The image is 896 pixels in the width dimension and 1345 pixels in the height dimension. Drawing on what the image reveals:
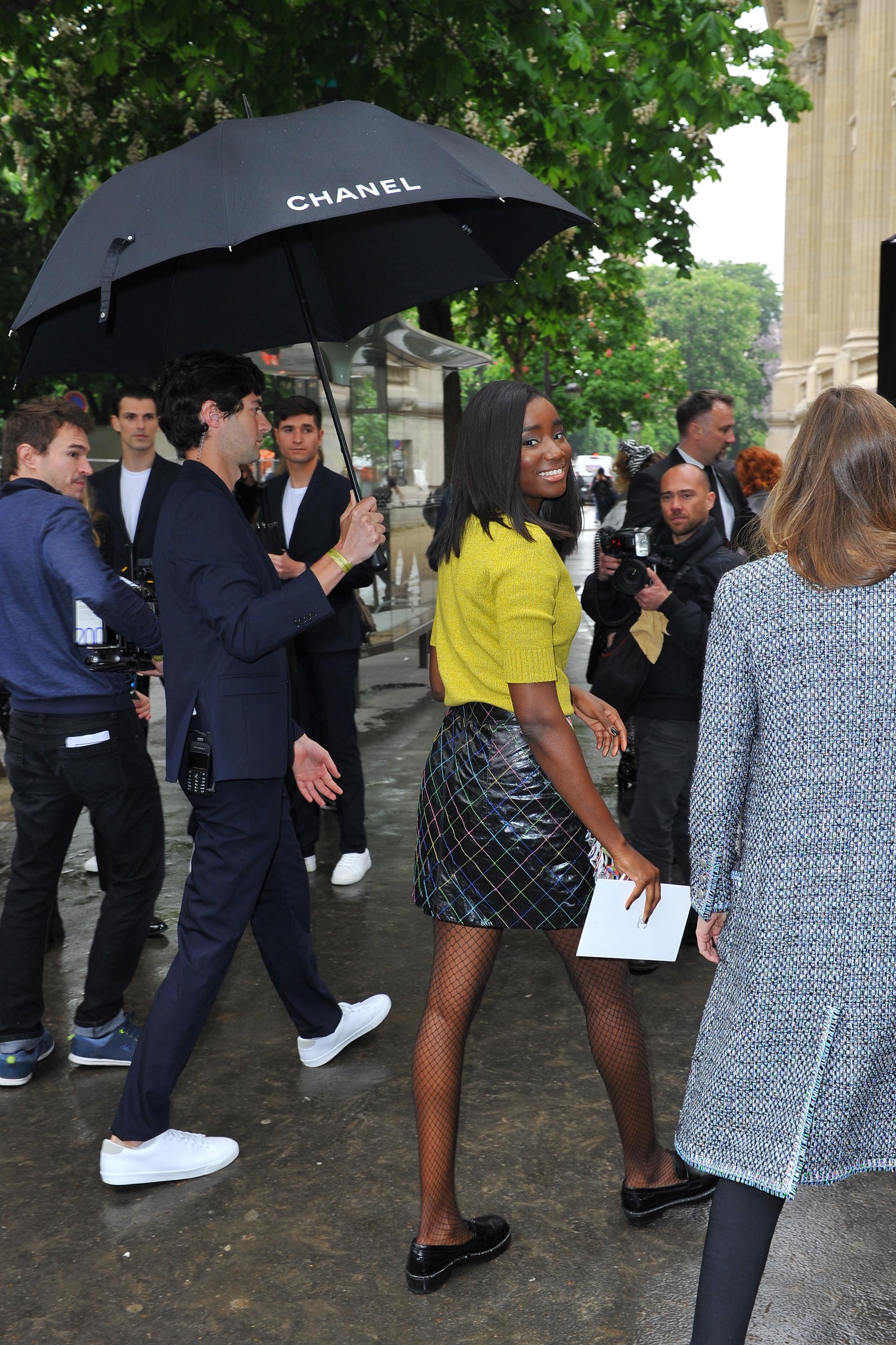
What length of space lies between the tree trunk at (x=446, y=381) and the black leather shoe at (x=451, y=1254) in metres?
10.8

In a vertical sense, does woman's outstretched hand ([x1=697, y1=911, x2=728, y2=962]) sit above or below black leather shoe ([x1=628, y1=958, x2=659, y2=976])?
above

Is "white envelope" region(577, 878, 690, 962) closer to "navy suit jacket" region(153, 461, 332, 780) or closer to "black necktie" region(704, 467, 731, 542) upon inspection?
"navy suit jacket" region(153, 461, 332, 780)

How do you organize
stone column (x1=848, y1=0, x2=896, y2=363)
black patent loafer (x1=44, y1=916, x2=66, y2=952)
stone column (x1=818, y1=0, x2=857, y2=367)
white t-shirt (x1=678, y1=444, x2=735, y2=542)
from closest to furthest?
black patent loafer (x1=44, y1=916, x2=66, y2=952)
white t-shirt (x1=678, y1=444, x2=735, y2=542)
stone column (x1=848, y1=0, x2=896, y2=363)
stone column (x1=818, y1=0, x2=857, y2=367)

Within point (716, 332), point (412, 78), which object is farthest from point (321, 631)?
point (716, 332)

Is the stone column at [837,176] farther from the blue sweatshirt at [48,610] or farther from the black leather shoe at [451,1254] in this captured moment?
the black leather shoe at [451,1254]

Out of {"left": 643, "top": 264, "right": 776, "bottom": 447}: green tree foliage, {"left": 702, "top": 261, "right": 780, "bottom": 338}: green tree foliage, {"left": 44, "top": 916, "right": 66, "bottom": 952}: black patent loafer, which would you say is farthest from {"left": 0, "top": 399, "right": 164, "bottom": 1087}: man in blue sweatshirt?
{"left": 702, "top": 261, "right": 780, "bottom": 338}: green tree foliage

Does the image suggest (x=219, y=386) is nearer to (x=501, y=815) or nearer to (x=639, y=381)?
(x=501, y=815)

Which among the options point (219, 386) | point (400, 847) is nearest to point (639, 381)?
point (400, 847)

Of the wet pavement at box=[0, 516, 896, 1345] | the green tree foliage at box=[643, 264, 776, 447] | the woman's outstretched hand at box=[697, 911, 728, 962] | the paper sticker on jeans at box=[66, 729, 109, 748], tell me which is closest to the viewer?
the woman's outstretched hand at box=[697, 911, 728, 962]

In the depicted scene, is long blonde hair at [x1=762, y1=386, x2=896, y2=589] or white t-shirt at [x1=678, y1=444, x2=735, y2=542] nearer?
long blonde hair at [x1=762, y1=386, x2=896, y2=589]

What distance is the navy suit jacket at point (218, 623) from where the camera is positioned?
11.0 ft

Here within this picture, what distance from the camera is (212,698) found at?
136 inches

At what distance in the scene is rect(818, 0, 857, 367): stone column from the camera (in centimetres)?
2859

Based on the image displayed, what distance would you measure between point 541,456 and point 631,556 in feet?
5.98
